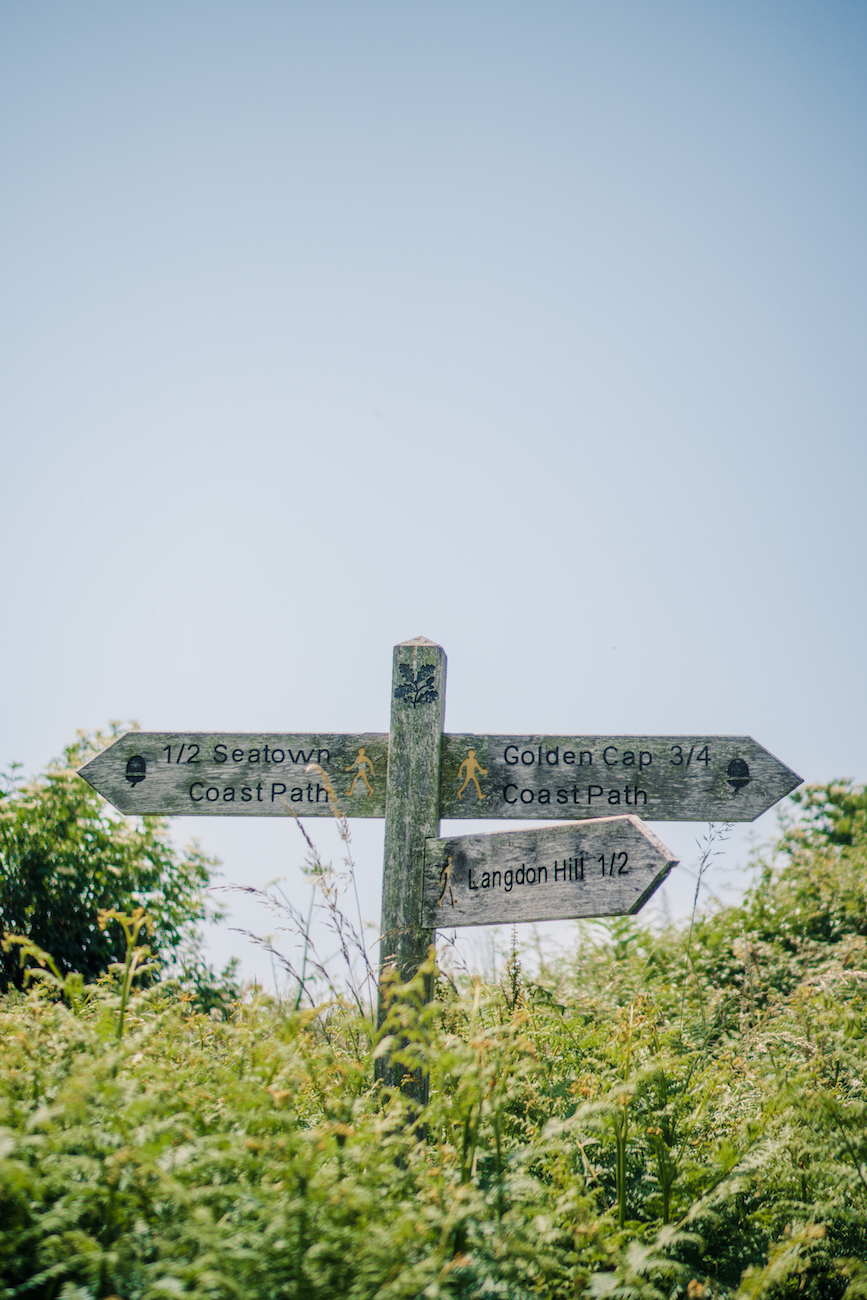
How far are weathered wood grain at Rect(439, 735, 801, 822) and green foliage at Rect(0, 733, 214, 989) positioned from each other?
3.50 meters

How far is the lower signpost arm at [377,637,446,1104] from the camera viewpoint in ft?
11.0

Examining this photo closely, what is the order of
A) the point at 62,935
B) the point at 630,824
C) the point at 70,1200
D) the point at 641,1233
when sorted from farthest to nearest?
the point at 62,935 → the point at 630,824 → the point at 641,1233 → the point at 70,1200

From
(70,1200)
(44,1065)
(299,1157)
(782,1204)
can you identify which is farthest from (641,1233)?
(44,1065)

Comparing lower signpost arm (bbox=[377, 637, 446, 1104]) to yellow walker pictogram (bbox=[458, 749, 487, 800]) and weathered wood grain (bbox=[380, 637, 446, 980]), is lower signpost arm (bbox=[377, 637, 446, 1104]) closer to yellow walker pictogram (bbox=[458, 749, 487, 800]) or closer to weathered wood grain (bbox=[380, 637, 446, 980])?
weathered wood grain (bbox=[380, 637, 446, 980])

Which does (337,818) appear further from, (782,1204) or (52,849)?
(52,849)

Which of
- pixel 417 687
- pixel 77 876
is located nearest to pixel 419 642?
pixel 417 687

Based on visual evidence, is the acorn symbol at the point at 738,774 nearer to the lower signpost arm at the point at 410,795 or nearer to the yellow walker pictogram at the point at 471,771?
the yellow walker pictogram at the point at 471,771

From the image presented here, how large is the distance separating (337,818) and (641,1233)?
1815 mm

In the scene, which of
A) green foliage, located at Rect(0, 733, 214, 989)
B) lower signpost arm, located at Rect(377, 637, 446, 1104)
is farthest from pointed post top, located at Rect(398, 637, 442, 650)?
green foliage, located at Rect(0, 733, 214, 989)

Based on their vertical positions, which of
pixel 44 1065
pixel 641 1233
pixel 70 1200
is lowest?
pixel 641 1233

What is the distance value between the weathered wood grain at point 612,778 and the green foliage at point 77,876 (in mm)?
3496

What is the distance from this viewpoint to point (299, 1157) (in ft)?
5.16

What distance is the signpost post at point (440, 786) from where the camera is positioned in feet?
10.5

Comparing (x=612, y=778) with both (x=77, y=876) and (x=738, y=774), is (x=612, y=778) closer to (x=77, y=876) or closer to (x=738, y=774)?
(x=738, y=774)
